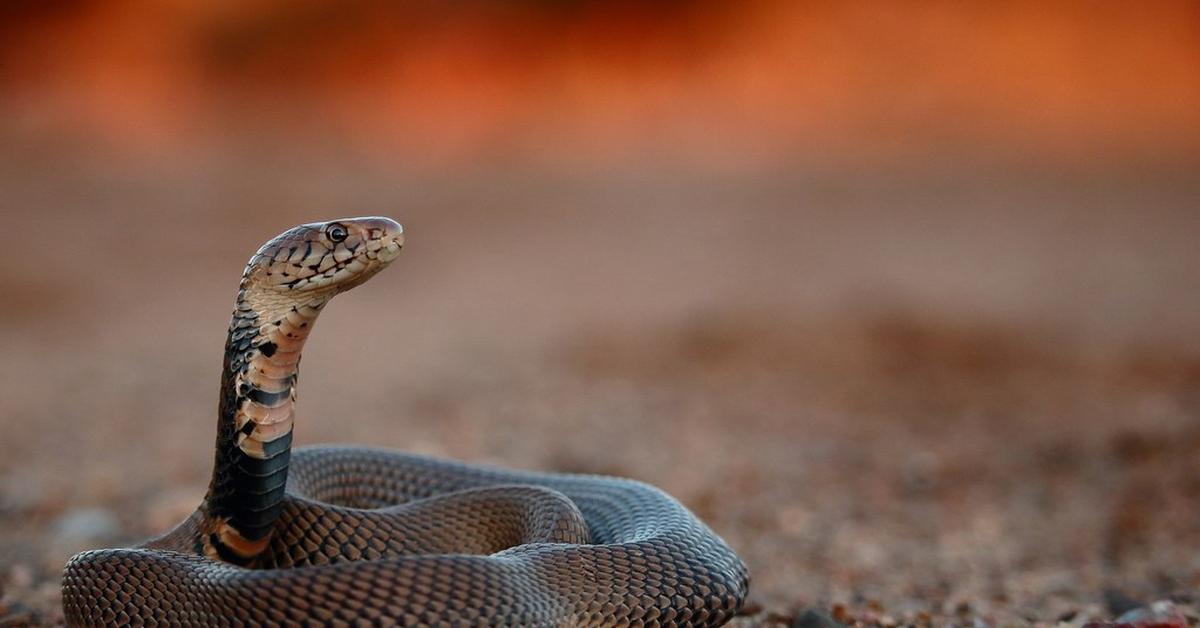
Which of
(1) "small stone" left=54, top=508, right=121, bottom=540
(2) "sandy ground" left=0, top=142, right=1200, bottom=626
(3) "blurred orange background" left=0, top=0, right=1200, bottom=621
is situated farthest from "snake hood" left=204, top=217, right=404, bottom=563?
(1) "small stone" left=54, top=508, right=121, bottom=540

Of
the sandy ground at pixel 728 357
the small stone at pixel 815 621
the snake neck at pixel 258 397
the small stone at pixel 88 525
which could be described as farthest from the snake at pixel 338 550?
the small stone at pixel 88 525

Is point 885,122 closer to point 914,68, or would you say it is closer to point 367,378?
point 914,68

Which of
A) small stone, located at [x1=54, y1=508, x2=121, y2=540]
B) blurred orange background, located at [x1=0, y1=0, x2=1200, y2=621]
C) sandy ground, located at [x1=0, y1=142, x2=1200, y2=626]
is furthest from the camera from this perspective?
blurred orange background, located at [x1=0, y1=0, x2=1200, y2=621]

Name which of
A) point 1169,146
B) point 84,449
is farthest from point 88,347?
point 1169,146

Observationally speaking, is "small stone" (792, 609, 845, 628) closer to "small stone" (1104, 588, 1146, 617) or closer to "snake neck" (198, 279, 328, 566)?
"small stone" (1104, 588, 1146, 617)

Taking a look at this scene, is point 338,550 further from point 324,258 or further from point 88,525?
point 88,525

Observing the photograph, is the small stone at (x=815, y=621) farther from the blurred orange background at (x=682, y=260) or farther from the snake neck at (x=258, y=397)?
the snake neck at (x=258, y=397)
